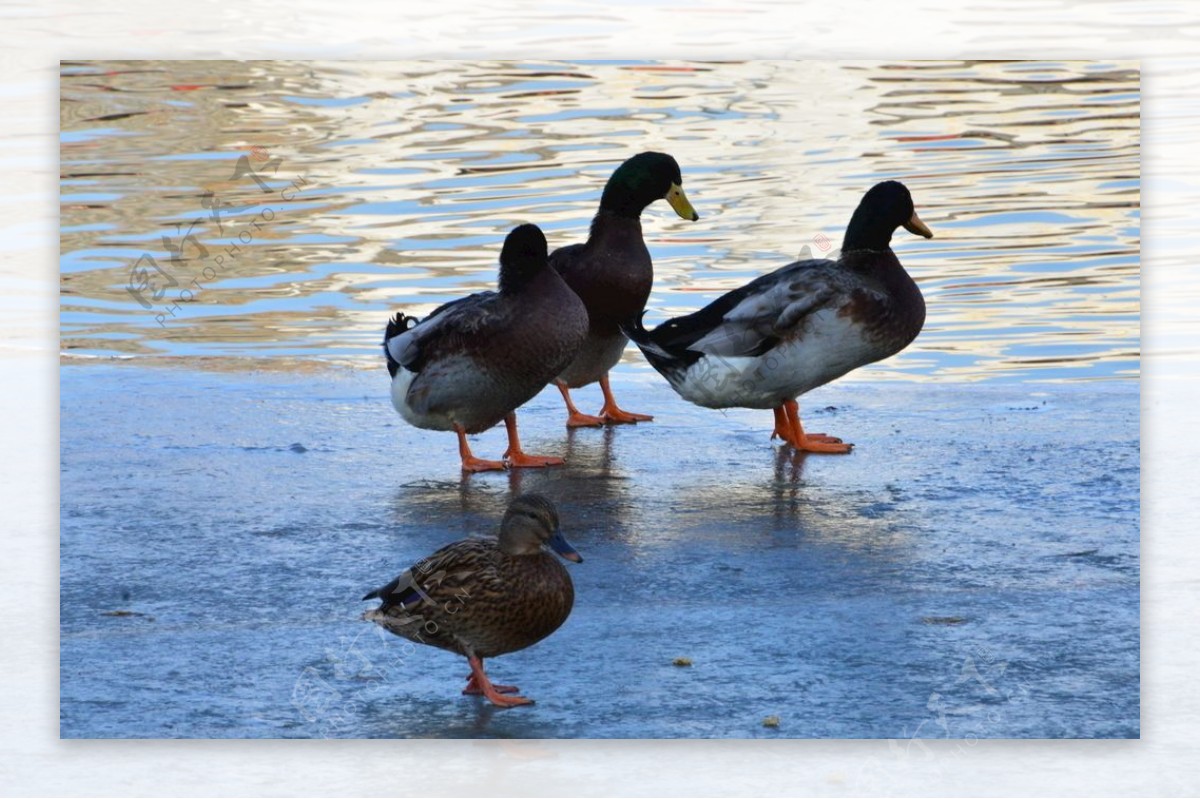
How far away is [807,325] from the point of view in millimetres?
7074

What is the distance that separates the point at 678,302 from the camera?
25.0 ft

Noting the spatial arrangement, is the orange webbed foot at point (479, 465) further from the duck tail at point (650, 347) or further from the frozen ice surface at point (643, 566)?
the duck tail at point (650, 347)

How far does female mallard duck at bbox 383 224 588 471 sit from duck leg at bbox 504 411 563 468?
8 cm

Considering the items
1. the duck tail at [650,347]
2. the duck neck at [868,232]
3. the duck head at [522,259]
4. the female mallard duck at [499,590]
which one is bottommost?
the female mallard duck at [499,590]

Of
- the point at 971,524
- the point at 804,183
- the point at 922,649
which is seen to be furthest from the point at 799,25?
the point at 922,649

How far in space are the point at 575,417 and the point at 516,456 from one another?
635mm

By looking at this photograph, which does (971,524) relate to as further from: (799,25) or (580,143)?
(580,143)

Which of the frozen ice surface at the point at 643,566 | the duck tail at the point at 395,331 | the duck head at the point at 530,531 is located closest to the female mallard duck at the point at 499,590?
the duck head at the point at 530,531

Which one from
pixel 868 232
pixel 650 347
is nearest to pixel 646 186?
pixel 650 347

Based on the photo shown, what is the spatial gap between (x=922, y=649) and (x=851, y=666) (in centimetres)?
22

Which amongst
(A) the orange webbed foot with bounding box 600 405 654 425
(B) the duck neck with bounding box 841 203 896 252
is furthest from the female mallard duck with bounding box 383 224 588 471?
(B) the duck neck with bounding box 841 203 896 252

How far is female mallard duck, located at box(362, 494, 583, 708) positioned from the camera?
5.22 meters

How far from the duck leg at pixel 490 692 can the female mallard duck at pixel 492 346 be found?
A: 5.54ft

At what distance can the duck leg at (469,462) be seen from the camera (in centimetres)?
709
